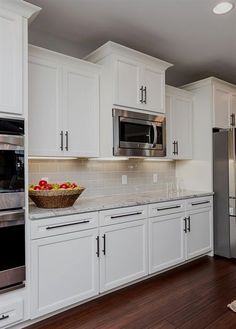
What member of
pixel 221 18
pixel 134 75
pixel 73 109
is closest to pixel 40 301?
pixel 73 109

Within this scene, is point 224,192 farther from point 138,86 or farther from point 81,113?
point 81,113

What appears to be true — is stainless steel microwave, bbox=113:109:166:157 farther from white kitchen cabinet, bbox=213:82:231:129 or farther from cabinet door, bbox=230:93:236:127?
cabinet door, bbox=230:93:236:127

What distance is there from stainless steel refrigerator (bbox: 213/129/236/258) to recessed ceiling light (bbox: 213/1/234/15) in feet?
4.96

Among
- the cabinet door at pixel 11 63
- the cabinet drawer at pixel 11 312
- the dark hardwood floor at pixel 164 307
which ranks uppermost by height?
the cabinet door at pixel 11 63

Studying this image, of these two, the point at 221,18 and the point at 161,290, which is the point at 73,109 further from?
the point at 161,290

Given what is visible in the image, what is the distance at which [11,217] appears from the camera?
1.86 m

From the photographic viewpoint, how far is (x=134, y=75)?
2785 mm

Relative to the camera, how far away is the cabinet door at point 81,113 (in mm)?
2529

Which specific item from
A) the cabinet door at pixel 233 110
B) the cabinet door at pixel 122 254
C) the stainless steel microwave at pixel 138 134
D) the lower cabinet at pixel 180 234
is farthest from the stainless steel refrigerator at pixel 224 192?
the cabinet door at pixel 122 254

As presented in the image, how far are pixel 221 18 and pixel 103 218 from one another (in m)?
2.21

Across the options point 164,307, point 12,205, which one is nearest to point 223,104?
point 164,307

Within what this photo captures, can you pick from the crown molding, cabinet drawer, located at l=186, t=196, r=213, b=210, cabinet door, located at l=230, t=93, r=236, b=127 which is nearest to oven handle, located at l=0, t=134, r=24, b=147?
the crown molding

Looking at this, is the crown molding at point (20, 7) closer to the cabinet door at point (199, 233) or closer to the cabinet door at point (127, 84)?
the cabinet door at point (127, 84)

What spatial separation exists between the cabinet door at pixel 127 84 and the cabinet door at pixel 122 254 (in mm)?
1285
